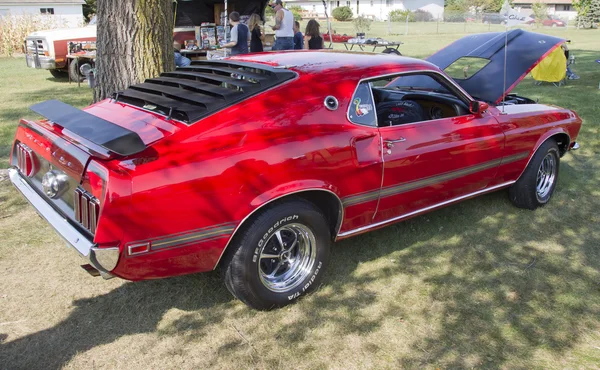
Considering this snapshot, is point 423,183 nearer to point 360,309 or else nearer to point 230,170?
point 360,309

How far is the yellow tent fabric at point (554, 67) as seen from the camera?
12.0 m

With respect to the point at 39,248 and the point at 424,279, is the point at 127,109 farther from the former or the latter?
the point at 424,279

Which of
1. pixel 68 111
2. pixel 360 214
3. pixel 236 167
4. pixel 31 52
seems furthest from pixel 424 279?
pixel 31 52

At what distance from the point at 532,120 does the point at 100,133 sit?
379 cm

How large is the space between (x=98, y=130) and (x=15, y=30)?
20.2 m

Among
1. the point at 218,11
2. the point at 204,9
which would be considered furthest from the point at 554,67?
the point at 204,9

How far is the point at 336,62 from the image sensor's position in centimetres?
382

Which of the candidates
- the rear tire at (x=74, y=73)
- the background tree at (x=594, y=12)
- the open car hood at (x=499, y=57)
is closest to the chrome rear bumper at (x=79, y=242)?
the open car hood at (x=499, y=57)

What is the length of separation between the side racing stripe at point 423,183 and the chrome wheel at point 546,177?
1.80 ft

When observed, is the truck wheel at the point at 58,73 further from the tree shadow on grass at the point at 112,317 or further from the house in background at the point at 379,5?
the house in background at the point at 379,5

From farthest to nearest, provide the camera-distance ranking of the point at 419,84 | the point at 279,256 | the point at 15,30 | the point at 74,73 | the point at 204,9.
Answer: the point at 15,30 < the point at 204,9 < the point at 74,73 < the point at 419,84 < the point at 279,256

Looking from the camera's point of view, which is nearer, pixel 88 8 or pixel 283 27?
pixel 283 27

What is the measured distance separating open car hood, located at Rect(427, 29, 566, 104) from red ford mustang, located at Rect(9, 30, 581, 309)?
0.40 meters

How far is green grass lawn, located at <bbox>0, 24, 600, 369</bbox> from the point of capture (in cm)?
299
